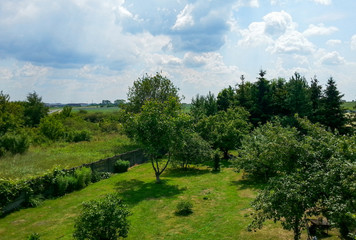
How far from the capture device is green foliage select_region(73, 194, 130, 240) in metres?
8.84

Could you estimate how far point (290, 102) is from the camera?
39.5 metres

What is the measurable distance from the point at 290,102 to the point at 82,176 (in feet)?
112

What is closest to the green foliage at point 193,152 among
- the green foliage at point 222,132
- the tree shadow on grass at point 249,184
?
the green foliage at point 222,132

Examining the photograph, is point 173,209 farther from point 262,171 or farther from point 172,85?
point 172,85

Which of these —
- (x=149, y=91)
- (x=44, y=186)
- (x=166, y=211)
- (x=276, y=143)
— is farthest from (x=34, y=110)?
(x=276, y=143)

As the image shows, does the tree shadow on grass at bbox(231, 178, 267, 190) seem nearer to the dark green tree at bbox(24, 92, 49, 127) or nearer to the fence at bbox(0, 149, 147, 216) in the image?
the fence at bbox(0, 149, 147, 216)

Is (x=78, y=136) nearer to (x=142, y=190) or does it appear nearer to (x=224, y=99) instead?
(x=142, y=190)

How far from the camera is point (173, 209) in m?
14.9

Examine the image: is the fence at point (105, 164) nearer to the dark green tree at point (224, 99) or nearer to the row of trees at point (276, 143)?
the row of trees at point (276, 143)

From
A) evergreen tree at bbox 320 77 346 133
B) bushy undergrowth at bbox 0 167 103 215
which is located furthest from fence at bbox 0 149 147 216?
evergreen tree at bbox 320 77 346 133

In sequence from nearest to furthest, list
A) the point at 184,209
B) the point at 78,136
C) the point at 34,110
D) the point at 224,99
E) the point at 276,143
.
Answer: the point at 276,143 < the point at 184,209 < the point at 78,136 < the point at 34,110 < the point at 224,99

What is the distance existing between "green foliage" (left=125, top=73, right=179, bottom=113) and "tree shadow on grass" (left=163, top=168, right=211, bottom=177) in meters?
12.9

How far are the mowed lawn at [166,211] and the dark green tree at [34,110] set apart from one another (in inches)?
1557

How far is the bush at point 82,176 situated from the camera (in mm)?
19344
